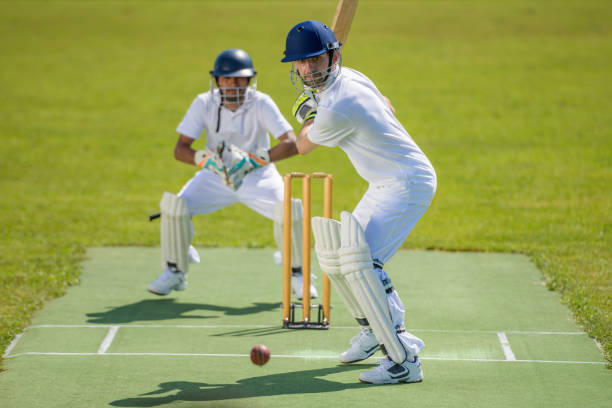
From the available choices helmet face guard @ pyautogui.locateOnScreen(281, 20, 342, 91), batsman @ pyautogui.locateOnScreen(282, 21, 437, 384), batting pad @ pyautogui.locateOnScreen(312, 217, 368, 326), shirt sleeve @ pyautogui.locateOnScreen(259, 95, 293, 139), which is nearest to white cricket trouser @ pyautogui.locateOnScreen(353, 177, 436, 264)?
batsman @ pyautogui.locateOnScreen(282, 21, 437, 384)

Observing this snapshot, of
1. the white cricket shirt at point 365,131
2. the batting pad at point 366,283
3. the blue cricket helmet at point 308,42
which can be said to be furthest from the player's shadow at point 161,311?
the blue cricket helmet at point 308,42

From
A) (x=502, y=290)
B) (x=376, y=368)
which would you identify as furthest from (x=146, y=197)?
(x=376, y=368)

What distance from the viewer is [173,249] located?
6.33 meters

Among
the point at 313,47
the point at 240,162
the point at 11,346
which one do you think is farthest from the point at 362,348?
the point at 11,346

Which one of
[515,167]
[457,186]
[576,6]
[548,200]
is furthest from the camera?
[576,6]

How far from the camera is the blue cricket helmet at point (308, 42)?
448 centimetres

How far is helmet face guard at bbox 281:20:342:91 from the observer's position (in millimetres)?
4484

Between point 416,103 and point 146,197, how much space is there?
8600 millimetres

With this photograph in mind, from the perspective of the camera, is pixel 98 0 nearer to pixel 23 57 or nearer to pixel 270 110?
pixel 23 57

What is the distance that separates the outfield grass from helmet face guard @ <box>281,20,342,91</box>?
233 centimetres

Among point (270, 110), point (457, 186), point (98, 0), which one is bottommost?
point (457, 186)

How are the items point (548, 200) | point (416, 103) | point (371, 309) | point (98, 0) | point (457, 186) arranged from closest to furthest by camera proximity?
point (371, 309) < point (548, 200) < point (457, 186) < point (416, 103) < point (98, 0)

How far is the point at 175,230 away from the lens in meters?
6.28

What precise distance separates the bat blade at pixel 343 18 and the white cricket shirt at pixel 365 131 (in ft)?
1.90
